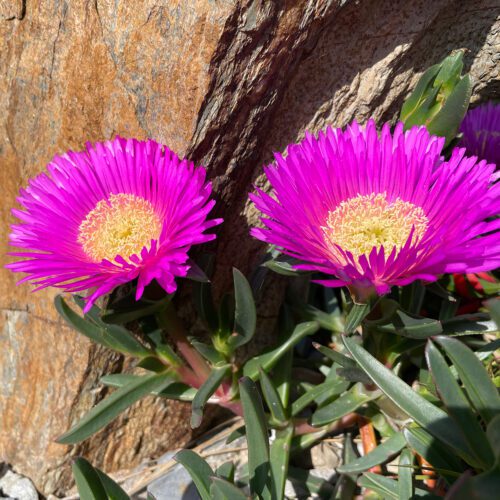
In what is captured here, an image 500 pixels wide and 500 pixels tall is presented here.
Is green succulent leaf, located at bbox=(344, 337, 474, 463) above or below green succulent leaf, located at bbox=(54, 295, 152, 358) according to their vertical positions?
below

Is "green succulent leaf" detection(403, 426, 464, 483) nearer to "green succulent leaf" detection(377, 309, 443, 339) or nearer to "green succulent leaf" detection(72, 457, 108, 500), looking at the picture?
"green succulent leaf" detection(377, 309, 443, 339)

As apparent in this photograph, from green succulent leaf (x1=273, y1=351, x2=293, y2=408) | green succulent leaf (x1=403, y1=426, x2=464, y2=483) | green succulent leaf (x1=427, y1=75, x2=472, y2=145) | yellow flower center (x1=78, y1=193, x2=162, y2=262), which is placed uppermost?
green succulent leaf (x1=427, y1=75, x2=472, y2=145)

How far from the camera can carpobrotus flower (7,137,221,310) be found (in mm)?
904

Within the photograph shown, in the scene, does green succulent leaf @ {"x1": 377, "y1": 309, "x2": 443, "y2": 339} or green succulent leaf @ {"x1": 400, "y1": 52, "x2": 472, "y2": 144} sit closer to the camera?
green succulent leaf @ {"x1": 377, "y1": 309, "x2": 443, "y2": 339}

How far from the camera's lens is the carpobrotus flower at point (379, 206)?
0.78 m

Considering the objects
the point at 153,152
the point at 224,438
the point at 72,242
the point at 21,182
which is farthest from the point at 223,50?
the point at 224,438

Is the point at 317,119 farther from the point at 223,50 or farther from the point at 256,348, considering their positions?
the point at 256,348

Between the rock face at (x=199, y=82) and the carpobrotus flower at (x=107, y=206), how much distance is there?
0.08 meters

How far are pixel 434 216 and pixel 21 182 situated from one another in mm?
806

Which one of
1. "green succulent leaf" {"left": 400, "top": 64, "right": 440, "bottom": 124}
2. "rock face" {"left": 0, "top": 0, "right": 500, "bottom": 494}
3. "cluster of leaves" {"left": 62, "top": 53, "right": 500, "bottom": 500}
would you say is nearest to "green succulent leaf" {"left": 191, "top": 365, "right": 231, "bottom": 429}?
"cluster of leaves" {"left": 62, "top": 53, "right": 500, "bottom": 500}

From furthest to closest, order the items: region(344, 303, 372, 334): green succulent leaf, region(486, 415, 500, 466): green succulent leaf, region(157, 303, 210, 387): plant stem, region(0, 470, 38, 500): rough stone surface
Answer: region(0, 470, 38, 500): rough stone surface
region(157, 303, 210, 387): plant stem
region(344, 303, 372, 334): green succulent leaf
region(486, 415, 500, 466): green succulent leaf

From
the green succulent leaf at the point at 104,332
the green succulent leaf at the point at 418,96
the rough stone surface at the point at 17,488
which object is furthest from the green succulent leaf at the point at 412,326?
the rough stone surface at the point at 17,488

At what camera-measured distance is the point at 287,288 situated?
1.31 metres

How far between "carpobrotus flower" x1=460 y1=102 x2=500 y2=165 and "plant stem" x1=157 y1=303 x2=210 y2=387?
66 cm
